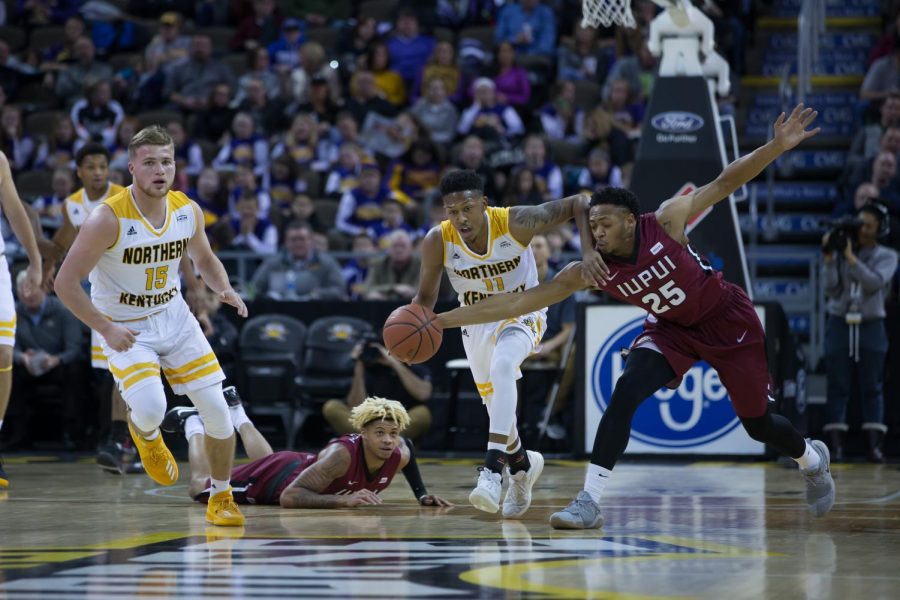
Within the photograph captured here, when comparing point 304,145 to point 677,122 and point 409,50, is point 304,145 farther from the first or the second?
point 677,122

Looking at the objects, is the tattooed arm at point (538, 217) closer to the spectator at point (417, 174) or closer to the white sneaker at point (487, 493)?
the white sneaker at point (487, 493)

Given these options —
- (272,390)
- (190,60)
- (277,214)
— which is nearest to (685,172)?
(272,390)

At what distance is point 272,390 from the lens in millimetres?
12688

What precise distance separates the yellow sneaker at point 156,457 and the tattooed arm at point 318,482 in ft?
2.12

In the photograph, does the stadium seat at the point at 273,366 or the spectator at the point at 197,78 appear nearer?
the stadium seat at the point at 273,366

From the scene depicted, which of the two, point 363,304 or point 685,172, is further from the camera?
point 363,304

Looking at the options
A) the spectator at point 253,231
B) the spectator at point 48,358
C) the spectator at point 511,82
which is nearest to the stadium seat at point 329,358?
the spectator at point 253,231

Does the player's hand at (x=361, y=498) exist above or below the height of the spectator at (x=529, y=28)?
below

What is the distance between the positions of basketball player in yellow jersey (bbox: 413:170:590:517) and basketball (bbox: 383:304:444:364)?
546 mm

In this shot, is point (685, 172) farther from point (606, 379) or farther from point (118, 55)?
point (118, 55)

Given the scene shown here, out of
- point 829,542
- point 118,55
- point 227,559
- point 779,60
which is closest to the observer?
point 227,559

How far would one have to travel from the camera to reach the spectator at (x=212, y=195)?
1546 centimetres

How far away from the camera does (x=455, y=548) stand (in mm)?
5848

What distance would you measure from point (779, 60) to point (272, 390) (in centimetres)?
813
